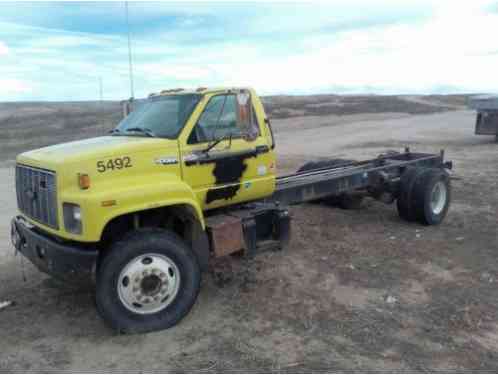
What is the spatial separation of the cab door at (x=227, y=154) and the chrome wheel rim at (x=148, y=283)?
844 mm

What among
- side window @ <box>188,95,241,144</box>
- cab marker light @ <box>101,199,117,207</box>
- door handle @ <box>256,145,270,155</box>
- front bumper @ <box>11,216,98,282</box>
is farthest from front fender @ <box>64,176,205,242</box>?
door handle @ <box>256,145,270,155</box>

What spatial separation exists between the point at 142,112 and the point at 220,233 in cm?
171

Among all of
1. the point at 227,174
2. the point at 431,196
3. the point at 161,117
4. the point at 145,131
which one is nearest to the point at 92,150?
the point at 145,131

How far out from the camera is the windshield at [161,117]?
507 centimetres

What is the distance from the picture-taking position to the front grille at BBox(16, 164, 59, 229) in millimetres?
4438

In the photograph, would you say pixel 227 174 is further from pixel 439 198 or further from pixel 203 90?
pixel 439 198

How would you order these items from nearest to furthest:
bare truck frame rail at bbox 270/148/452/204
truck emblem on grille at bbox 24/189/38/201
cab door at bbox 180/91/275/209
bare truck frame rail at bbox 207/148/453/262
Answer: truck emblem on grille at bbox 24/189/38/201 → cab door at bbox 180/91/275/209 → bare truck frame rail at bbox 207/148/453/262 → bare truck frame rail at bbox 270/148/452/204

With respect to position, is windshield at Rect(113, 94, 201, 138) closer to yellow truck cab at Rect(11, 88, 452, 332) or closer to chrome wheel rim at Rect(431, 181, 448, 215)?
yellow truck cab at Rect(11, 88, 452, 332)

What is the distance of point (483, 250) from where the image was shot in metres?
6.82

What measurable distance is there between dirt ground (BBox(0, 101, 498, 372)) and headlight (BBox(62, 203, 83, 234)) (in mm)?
1073

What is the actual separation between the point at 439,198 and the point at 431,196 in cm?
41

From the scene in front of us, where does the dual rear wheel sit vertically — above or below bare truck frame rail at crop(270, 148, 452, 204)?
below

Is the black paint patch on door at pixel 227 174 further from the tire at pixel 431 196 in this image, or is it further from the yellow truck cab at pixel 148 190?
the tire at pixel 431 196

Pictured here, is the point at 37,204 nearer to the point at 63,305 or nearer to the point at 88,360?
the point at 63,305
